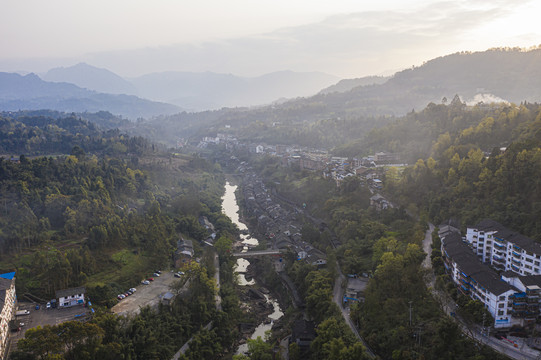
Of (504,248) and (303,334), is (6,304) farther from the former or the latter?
(504,248)

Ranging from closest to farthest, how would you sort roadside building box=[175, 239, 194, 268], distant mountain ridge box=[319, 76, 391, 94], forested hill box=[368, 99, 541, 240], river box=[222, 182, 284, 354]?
forested hill box=[368, 99, 541, 240]
river box=[222, 182, 284, 354]
roadside building box=[175, 239, 194, 268]
distant mountain ridge box=[319, 76, 391, 94]

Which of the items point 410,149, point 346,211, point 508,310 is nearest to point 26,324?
point 508,310

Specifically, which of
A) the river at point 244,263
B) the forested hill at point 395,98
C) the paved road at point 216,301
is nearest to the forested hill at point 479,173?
the river at point 244,263

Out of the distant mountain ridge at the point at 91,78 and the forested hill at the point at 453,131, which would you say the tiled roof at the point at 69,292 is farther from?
the distant mountain ridge at the point at 91,78

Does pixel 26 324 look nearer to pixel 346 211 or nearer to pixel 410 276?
pixel 410 276

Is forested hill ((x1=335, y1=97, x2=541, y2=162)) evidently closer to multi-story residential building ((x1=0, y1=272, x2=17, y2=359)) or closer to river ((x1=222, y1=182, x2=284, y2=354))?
river ((x1=222, y1=182, x2=284, y2=354))

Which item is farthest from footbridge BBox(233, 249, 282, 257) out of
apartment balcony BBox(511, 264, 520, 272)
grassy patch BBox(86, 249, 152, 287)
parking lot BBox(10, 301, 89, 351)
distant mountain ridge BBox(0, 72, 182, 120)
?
distant mountain ridge BBox(0, 72, 182, 120)
